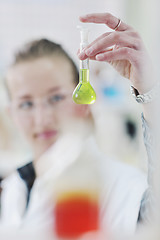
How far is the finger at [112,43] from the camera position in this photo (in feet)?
1.91

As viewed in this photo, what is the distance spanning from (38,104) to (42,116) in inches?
2.3

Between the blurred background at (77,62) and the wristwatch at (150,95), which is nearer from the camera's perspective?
the wristwatch at (150,95)

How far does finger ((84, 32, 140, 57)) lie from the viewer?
0.58 m

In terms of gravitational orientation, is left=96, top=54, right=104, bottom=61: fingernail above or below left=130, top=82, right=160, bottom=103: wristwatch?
above

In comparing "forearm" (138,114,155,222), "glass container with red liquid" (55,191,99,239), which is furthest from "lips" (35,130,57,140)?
"forearm" (138,114,155,222)

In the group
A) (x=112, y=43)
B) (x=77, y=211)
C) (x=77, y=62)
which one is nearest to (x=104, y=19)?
(x=112, y=43)

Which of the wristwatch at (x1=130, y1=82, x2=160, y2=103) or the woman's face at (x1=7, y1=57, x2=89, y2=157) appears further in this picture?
the woman's face at (x1=7, y1=57, x2=89, y2=157)

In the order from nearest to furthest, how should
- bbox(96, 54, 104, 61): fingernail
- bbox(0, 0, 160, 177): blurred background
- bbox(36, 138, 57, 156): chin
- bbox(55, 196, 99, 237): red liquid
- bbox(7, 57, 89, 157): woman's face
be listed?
bbox(96, 54, 104, 61): fingernail, bbox(55, 196, 99, 237): red liquid, bbox(0, 0, 160, 177): blurred background, bbox(7, 57, 89, 157): woman's face, bbox(36, 138, 57, 156): chin

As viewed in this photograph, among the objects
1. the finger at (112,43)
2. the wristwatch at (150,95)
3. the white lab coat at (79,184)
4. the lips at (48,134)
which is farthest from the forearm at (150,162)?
the lips at (48,134)

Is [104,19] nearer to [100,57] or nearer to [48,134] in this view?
[100,57]

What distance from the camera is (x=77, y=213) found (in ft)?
3.57

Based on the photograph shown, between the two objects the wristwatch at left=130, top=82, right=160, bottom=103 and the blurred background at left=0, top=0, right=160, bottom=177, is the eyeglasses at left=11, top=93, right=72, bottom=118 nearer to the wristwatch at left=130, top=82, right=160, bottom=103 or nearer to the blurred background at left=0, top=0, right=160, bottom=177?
the blurred background at left=0, top=0, right=160, bottom=177

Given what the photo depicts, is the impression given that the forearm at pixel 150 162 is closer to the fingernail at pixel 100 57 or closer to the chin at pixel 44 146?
the fingernail at pixel 100 57

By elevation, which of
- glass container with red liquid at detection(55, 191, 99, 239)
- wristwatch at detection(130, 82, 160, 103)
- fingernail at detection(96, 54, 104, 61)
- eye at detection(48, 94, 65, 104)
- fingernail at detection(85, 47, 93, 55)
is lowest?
glass container with red liquid at detection(55, 191, 99, 239)
